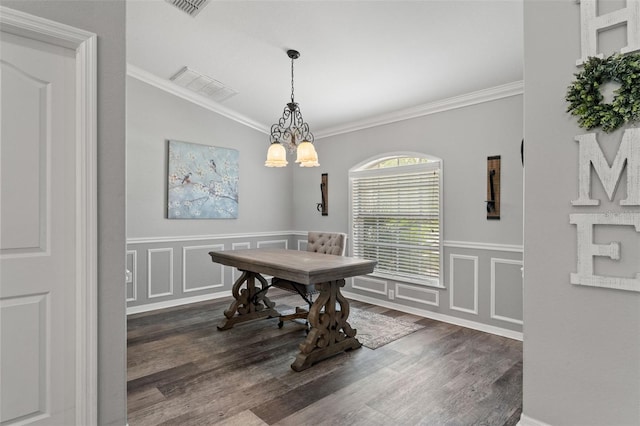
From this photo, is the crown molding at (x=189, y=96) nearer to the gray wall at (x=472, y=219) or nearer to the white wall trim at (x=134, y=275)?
the gray wall at (x=472, y=219)

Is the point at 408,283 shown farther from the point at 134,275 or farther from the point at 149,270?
the point at 134,275

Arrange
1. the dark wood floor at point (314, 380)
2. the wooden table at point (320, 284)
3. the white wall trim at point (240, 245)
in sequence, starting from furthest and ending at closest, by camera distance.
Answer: the white wall trim at point (240, 245), the wooden table at point (320, 284), the dark wood floor at point (314, 380)

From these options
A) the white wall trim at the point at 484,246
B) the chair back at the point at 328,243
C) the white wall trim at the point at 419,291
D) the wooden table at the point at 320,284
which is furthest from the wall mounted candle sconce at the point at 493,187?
the chair back at the point at 328,243

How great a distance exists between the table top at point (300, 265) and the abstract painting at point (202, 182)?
4.16 ft

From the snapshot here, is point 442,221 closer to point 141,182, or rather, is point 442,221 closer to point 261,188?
point 261,188

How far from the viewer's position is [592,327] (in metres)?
1.59

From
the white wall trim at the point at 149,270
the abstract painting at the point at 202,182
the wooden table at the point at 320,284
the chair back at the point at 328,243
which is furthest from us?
the abstract painting at the point at 202,182

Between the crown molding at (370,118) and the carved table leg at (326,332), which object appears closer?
the carved table leg at (326,332)

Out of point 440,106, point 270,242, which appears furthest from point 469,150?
point 270,242

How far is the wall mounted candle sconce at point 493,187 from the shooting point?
345cm

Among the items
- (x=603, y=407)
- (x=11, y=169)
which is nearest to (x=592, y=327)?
(x=603, y=407)

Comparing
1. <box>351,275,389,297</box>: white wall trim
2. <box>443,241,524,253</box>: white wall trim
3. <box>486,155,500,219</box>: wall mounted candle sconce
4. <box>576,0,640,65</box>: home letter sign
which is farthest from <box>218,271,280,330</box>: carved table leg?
<box>576,0,640,65</box>: home letter sign

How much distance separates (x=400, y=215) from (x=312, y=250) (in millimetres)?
1273

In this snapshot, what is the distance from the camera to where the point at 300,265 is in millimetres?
2838
